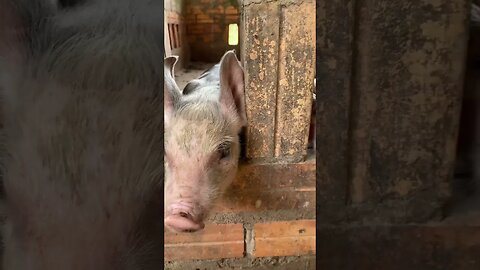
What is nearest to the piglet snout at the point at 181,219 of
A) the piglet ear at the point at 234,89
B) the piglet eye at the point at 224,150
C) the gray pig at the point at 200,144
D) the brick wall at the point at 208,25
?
the gray pig at the point at 200,144

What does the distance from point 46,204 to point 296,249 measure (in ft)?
3.21

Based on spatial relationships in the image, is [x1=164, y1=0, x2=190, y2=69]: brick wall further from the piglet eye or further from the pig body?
the pig body

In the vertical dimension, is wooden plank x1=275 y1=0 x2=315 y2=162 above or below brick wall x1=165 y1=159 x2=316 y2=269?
above

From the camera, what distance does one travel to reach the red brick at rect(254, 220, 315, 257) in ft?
4.02

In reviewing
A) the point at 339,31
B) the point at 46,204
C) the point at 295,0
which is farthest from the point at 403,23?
the point at 295,0

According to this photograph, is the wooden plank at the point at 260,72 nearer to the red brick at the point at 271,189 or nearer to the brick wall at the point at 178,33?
the red brick at the point at 271,189

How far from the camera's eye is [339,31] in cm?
36

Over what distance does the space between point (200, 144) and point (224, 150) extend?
6cm

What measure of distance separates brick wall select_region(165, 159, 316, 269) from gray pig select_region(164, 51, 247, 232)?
90mm

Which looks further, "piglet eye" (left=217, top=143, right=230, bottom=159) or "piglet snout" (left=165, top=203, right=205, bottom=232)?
"piglet eye" (left=217, top=143, right=230, bottom=159)

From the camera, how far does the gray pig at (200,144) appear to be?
968 mm

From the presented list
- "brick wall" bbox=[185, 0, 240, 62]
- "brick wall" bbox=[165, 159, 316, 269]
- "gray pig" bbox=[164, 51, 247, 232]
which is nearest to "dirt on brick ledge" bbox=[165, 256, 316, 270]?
"brick wall" bbox=[165, 159, 316, 269]

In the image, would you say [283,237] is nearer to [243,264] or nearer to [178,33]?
[243,264]

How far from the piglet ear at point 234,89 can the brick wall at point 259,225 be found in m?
0.12
